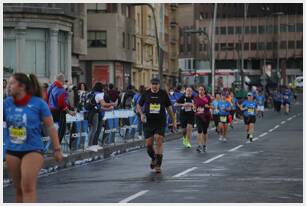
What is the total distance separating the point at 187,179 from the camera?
50.9ft

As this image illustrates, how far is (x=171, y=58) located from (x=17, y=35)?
168 feet

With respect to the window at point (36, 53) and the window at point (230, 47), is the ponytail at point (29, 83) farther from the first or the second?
the window at point (230, 47)

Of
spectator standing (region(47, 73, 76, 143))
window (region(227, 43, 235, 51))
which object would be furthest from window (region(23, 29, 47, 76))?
window (region(227, 43, 235, 51))

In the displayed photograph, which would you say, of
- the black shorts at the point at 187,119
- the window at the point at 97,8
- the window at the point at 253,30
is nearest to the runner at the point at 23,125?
the black shorts at the point at 187,119

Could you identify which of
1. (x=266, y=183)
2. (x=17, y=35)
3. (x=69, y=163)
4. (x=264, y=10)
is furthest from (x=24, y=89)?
(x=264, y=10)

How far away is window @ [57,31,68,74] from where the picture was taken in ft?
155

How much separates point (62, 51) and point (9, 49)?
314 centimetres

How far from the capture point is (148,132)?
691 inches

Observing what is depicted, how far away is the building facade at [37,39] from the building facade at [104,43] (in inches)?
643

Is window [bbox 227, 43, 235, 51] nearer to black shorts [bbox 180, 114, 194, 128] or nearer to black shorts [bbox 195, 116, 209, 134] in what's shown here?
black shorts [bbox 180, 114, 194, 128]

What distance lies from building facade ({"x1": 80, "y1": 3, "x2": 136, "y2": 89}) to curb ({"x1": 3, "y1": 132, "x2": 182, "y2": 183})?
38284 mm

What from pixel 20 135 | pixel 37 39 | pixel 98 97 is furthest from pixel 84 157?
pixel 37 39

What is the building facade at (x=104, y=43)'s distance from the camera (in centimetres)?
6450

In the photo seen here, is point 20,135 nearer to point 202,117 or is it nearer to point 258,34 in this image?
point 202,117
